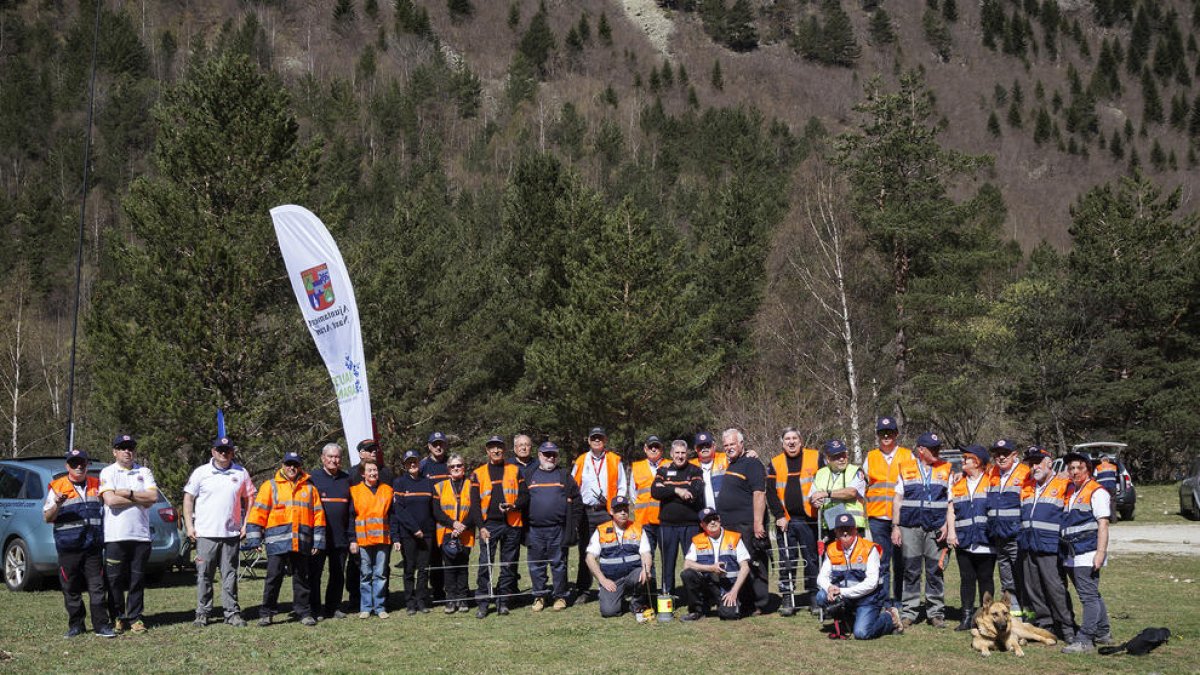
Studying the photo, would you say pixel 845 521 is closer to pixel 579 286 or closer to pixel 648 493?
pixel 648 493

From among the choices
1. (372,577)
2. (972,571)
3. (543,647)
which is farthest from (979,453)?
(372,577)

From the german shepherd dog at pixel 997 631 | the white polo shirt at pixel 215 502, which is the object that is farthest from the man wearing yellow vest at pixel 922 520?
the white polo shirt at pixel 215 502

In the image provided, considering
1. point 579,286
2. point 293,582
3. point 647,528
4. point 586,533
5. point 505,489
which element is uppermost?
point 579,286

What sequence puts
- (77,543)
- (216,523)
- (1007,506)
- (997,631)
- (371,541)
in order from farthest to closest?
(371,541)
(216,523)
(77,543)
(1007,506)
(997,631)

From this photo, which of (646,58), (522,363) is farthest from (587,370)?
(646,58)

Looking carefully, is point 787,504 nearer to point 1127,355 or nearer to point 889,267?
point 889,267

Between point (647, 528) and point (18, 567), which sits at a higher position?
point (647, 528)

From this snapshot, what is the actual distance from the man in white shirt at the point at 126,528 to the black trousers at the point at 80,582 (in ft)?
0.46

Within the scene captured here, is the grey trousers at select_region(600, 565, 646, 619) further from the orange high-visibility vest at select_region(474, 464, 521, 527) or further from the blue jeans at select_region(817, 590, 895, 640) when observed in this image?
the blue jeans at select_region(817, 590, 895, 640)

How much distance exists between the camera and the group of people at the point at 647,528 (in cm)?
950

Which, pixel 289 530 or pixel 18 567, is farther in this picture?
pixel 18 567

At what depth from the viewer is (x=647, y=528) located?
1173 cm

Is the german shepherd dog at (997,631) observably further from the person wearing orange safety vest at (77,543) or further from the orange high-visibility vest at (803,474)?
the person wearing orange safety vest at (77,543)

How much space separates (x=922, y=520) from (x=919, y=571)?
1.56 ft
